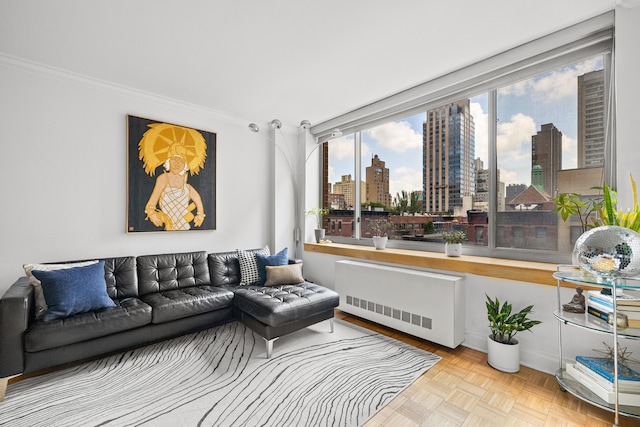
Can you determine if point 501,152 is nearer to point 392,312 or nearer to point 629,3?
point 629,3

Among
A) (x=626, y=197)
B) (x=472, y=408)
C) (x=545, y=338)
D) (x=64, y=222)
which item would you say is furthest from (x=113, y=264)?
(x=626, y=197)

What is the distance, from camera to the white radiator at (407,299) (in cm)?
250

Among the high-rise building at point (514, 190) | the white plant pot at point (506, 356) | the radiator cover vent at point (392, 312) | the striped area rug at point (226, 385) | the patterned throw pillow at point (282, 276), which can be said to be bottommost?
the striped area rug at point (226, 385)

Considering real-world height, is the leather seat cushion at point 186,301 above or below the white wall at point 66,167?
below

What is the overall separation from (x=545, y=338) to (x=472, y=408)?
934 mm

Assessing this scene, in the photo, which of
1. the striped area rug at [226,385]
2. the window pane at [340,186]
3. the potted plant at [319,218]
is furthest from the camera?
the potted plant at [319,218]

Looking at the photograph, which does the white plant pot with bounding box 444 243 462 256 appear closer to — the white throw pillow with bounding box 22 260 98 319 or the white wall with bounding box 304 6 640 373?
the white wall with bounding box 304 6 640 373

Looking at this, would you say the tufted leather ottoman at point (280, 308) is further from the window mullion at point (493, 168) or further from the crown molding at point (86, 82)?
the crown molding at point (86, 82)

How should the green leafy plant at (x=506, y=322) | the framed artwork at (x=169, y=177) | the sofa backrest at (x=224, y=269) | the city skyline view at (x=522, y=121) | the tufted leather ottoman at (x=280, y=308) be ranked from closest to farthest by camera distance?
the green leafy plant at (x=506, y=322) → the city skyline view at (x=522, y=121) → the tufted leather ottoman at (x=280, y=308) → the framed artwork at (x=169, y=177) → the sofa backrest at (x=224, y=269)

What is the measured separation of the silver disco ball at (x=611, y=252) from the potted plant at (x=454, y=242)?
44.9 inches

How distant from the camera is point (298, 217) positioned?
4.59 m

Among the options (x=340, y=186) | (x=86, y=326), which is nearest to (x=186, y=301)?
(x=86, y=326)

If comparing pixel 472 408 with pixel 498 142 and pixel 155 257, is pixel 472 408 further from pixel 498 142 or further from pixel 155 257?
pixel 155 257

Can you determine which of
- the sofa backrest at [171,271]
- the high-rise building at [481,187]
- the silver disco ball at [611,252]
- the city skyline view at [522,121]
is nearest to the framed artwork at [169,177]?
the sofa backrest at [171,271]
